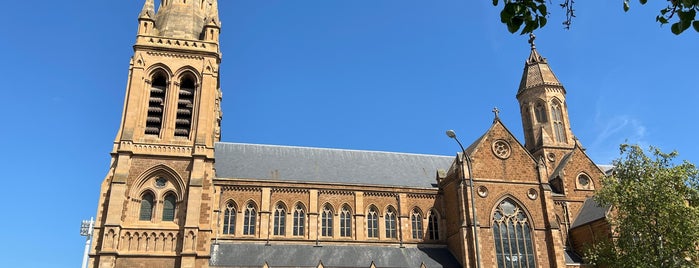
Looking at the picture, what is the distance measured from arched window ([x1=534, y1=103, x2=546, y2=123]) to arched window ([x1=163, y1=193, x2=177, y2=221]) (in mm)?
30584

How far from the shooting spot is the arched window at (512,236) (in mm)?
30688

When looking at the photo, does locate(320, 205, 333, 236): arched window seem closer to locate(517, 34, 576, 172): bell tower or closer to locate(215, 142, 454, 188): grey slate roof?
locate(215, 142, 454, 188): grey slate roof

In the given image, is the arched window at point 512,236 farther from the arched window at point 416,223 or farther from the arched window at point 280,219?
the arched window at point 280,219

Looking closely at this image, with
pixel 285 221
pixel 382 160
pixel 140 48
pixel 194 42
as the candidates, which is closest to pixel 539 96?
pixel 382 160

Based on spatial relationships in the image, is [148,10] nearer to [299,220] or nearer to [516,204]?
[299,220]

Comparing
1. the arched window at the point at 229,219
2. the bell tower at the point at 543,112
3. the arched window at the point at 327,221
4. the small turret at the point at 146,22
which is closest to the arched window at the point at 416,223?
the arched window at the point at 327,221

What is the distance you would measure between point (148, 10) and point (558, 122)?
33.6m

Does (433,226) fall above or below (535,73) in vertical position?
below

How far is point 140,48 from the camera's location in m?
31.8

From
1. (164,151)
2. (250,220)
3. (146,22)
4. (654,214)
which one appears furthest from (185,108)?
(654,214)

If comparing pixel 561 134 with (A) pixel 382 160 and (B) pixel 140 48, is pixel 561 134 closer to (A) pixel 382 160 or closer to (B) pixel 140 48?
(A) pixel 382 160

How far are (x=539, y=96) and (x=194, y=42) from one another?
95.0ft

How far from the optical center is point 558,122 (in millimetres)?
42812

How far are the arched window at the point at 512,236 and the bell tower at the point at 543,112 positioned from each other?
10489 mm
